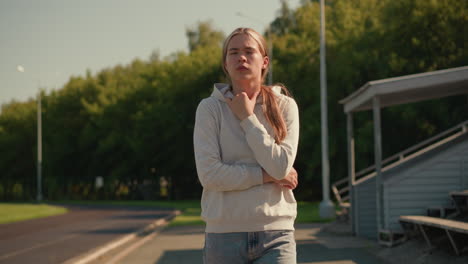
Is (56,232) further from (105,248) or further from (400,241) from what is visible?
(400,241)

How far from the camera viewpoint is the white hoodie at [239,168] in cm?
307

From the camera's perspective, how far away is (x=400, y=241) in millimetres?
11773

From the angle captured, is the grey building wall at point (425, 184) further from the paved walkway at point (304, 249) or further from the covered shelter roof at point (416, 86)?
the covered shelter roof at point (416, 86)

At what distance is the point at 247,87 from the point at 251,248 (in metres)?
0.79

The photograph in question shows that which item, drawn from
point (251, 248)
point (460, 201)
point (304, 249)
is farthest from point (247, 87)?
point (304, 249)

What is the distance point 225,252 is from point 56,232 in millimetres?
17676

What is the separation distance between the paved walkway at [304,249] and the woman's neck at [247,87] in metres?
7.69

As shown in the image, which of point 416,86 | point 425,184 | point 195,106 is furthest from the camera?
point 195,106

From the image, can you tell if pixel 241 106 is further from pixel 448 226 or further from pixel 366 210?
pixel 366 210

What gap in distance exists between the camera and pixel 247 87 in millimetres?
3252

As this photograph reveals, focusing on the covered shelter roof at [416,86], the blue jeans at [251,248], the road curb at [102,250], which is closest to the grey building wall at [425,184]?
the covered shelter roof at [416,86]

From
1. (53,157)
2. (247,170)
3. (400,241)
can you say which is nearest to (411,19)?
(400,241)

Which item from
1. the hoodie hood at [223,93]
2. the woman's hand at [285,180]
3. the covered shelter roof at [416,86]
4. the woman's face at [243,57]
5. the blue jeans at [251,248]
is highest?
the covered shelter roof at [416,86]

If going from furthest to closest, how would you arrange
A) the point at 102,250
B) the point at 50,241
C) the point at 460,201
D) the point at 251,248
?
the point at 50,241 < the point at 102,250 < the point at 460,201 < the point at 251,248
